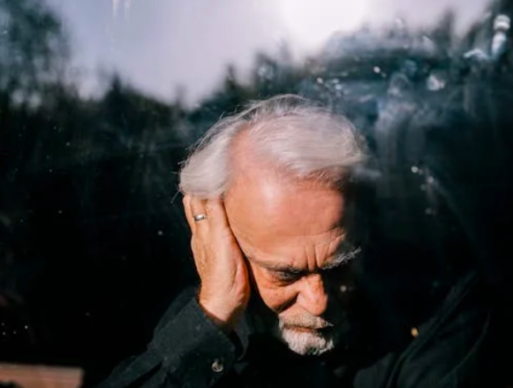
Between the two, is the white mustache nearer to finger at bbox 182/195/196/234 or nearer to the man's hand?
the man's hand

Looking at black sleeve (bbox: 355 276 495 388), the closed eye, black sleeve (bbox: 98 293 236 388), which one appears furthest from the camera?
black sleeve (bbox: 355 276 495 388)

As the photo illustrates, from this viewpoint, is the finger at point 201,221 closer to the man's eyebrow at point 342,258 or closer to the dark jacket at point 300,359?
the dark jacket at point 300,359

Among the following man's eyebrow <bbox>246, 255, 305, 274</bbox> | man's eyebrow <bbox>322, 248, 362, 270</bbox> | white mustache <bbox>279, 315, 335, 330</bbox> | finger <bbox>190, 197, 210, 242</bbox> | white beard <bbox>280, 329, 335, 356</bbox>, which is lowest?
white beard <bbox>280, 329, 335, 356</bbox>

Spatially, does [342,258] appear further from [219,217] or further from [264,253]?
→ [219,217]

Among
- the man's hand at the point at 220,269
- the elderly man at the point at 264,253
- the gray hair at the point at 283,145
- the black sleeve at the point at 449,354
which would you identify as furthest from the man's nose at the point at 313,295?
the black sleeve at the point at 449,354

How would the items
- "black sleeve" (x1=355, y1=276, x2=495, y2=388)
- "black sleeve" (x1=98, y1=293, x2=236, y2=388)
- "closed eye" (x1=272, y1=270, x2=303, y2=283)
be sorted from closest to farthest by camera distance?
1. "black sleeve" (x1=98, y1=293, x2=236, y2=388)
2. "closed eye" (x1=272, y1=270, x2=303, y2=283)
3. "black sleeve" (x1=355, y1=276, x2=495, y2=388)

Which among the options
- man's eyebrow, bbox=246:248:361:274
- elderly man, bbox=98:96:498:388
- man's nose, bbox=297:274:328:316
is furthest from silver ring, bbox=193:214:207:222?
man's nose, bbox=297:274:328:316

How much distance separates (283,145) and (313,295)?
1.39ft

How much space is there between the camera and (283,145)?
1467 millimetres

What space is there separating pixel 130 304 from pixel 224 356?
469mm

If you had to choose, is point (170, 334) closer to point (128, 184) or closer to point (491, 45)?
point (128, 184)

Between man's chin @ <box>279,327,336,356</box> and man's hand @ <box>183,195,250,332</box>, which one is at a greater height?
man's hand @ <box>183,195,250,332</box>

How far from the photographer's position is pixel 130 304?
5.76 ft

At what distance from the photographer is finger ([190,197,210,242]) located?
1561mm
